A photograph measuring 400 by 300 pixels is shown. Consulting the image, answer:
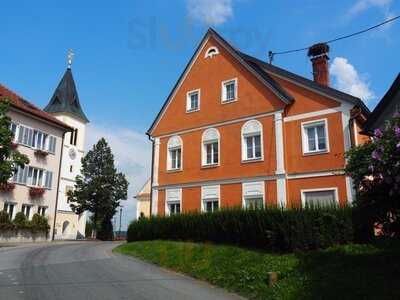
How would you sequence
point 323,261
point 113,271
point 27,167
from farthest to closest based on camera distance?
point 27,167
point 113,271
point 323,261

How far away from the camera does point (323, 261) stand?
12500 millimetres

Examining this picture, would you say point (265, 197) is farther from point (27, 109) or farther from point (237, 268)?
point (27, 109)

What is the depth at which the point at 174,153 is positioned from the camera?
94.4 feet

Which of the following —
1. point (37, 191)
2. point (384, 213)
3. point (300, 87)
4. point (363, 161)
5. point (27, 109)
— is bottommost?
point (384, 213)

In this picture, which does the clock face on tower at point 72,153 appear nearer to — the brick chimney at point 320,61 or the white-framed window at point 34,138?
the white-framed window at point 34,138

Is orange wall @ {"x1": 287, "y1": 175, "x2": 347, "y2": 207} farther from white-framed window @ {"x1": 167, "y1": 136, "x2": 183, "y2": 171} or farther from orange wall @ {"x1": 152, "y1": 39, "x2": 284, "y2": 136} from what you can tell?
white-framed window @ {"x1": 167, "y1": 136, "x2": 183, "y2": 171}

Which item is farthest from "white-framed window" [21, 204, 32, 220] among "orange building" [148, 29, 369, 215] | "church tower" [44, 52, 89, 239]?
"orange building" [148, 29, 369, 215]

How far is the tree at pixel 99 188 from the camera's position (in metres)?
46.7

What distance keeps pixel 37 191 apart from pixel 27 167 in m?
2.28

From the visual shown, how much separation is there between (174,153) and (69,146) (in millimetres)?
32071

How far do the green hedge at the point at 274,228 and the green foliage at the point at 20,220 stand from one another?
768 inches

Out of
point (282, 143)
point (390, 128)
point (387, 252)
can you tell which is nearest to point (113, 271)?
point (387, 252)

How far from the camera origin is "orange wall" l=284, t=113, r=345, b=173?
21188 mm

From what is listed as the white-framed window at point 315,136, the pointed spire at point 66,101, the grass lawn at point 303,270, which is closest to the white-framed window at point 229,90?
the white-framed window at point 315,136
